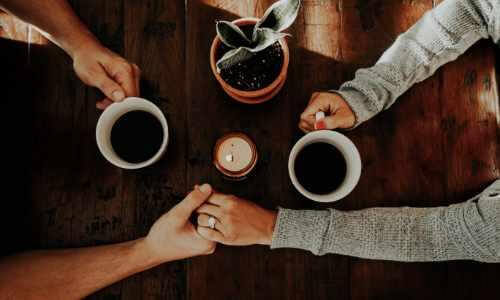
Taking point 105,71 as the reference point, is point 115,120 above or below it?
below

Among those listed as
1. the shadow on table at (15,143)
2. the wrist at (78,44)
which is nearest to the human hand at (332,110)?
the wrist at (78,44)

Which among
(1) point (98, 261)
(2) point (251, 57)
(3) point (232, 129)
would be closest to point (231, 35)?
(2) point (251, 57)

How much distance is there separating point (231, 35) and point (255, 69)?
93 millimetres

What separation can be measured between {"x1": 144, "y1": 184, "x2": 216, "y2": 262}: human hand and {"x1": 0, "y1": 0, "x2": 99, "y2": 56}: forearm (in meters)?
0.48

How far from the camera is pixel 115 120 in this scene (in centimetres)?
88

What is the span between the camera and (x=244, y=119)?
96 centimetres

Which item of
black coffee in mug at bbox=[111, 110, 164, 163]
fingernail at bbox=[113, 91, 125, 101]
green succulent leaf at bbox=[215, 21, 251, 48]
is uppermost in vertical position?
green succulent leaf at bbox=[215, 21, 251, 48]

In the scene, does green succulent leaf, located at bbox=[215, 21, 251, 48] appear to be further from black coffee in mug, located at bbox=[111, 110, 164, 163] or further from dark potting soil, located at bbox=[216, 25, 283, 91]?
black coffee in mug, located at bbox=[111, 110, 164, 163]

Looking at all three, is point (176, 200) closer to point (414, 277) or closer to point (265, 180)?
point (265, 180)

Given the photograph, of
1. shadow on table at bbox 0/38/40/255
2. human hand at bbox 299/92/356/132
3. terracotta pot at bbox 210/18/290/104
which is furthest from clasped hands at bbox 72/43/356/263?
shadow on table at bbox 0/38/40/255

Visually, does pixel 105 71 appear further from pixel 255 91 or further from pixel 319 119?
pixel 319 119

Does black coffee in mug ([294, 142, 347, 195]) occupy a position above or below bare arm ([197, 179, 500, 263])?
above

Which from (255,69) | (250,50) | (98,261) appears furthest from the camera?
(98,261)

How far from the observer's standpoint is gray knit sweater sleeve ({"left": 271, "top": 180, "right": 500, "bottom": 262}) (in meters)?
0.80
